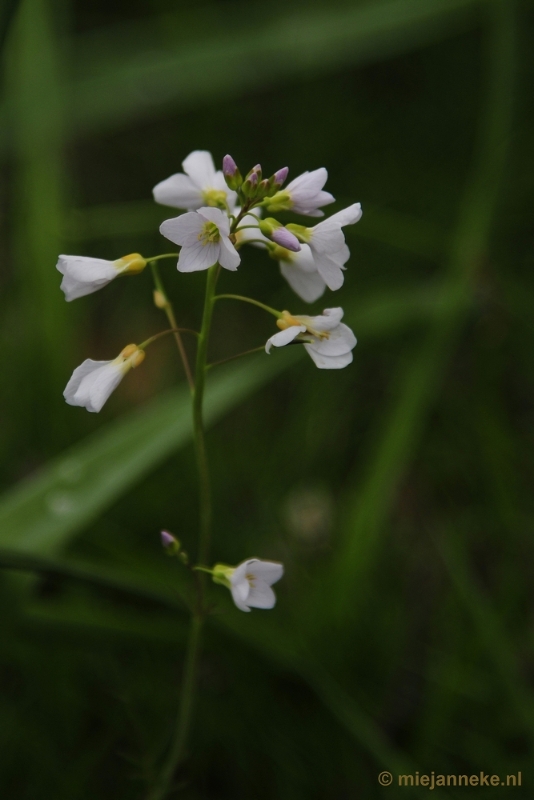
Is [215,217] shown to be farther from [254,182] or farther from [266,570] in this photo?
[266,570]

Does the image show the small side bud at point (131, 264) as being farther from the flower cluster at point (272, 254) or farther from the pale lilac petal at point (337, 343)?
the pale lilac petal at point (337, 343)

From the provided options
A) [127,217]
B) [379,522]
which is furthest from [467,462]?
[127,217]

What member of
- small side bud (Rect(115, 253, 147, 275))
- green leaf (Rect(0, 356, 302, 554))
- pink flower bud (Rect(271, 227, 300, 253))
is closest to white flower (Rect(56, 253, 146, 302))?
small side bud (Rect(115, 253, 147, 275))

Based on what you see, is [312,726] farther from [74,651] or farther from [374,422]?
[374,422]

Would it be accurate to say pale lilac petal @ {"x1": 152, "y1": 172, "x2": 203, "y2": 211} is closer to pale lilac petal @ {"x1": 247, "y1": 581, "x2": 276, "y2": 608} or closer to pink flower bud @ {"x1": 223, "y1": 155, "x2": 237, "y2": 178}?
pink flower bud @ {"x1": 223, "y1": 155, "x2": 237, "y2": 178}

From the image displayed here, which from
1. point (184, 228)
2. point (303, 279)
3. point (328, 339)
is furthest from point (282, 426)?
point (184, 228)

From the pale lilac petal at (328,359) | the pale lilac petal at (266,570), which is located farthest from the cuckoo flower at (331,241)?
the pale lilac petal at (266,570)

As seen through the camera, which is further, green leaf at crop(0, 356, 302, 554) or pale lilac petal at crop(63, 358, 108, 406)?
green leaf at crop(0, 356, 302, 554)
